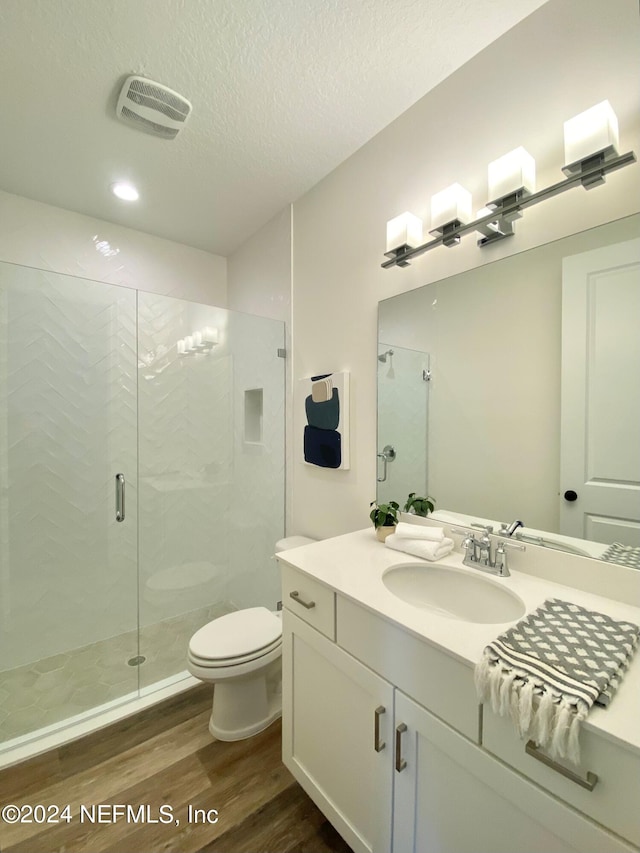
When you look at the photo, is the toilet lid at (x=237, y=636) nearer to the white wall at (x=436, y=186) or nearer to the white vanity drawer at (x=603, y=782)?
the white wall at (x=436, y=186)

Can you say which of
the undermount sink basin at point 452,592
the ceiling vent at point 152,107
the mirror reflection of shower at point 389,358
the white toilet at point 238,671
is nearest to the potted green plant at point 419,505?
the undermount sink basin at point 452,592

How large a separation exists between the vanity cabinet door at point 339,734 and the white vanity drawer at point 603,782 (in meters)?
0.35

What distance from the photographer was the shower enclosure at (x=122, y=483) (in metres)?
1.93

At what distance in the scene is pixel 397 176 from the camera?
1.61 metres

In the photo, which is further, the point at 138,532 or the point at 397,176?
the point at 138,532

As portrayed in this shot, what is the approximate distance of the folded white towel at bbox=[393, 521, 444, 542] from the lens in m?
1.31

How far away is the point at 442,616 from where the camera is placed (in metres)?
1.09

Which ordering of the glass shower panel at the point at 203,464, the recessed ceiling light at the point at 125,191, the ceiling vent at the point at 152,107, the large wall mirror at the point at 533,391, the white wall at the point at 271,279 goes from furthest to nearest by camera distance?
1. the white wall at the point at 271,279
2. the glass shower panel at the point at 203,464
3. the recessed ceiling light at the point at 125,191
4. the ceiling vent at the point at 152,107
5. the large wall mirror at the point at 533,391

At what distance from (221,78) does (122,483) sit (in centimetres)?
195

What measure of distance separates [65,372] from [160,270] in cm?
106

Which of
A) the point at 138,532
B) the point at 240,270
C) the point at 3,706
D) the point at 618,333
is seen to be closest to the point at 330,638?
the point at 618,333

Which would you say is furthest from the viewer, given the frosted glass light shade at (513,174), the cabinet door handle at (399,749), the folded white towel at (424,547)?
the folded white towel at (424,547)

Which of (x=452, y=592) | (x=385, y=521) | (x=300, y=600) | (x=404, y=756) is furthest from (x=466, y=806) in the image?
(x=385, y=521)

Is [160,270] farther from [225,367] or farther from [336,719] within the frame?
[336,719]
